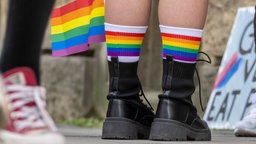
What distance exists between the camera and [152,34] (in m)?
5.35

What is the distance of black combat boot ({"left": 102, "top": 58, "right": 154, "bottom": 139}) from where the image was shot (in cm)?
260

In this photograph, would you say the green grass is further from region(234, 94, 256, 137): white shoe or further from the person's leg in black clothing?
the person's leg in black clothing

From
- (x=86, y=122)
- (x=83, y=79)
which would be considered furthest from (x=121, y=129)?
(x=83, y=79)

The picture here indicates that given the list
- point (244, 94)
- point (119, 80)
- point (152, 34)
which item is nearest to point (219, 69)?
point (244, 94)

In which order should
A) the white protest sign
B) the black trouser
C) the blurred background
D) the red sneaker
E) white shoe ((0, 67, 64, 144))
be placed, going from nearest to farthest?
the red sneaker → white shoe ((0, 67, 64, 144)) → the black trouser → the white protest sign → the blurred background

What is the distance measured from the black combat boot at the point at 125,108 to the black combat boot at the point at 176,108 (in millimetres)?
94

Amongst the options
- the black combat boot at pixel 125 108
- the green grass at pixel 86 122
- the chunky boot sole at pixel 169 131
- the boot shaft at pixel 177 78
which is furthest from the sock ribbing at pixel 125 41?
the green grass at pixel 86 122

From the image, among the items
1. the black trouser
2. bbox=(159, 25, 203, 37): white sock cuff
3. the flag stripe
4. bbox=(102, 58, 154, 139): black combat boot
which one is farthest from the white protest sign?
the black trouser

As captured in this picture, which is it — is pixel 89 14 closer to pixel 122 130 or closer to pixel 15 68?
pixel 122 130

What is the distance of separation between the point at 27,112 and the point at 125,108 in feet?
3.14

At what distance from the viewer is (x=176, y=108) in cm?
255

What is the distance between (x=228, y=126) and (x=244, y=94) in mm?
183

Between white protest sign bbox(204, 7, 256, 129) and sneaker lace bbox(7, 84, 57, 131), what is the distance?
2555 mm

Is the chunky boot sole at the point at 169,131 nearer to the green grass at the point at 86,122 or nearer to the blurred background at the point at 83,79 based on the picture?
the green grass at the point at 86,122
